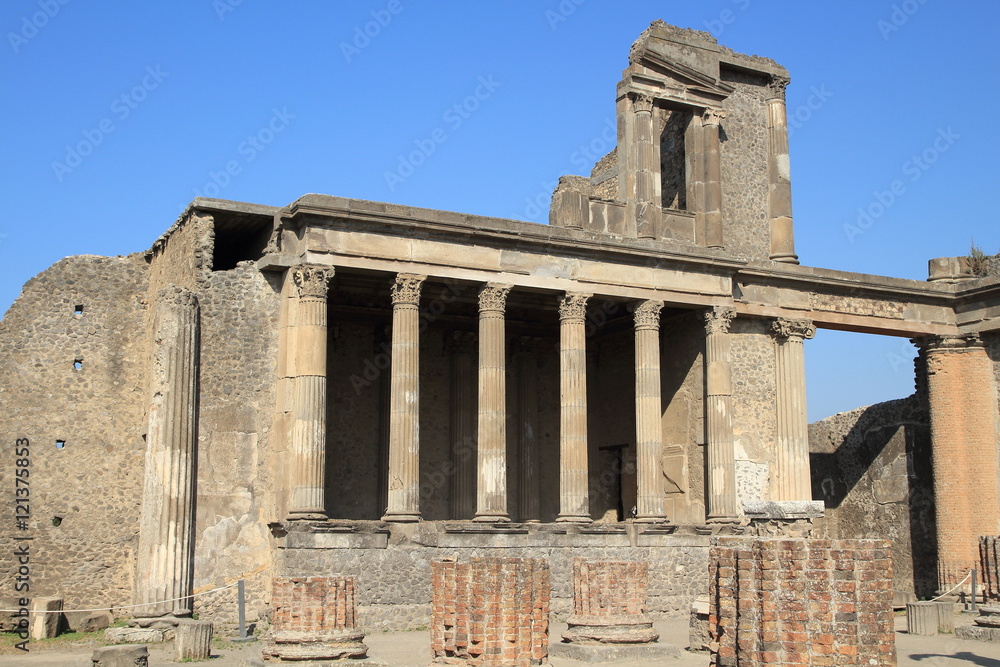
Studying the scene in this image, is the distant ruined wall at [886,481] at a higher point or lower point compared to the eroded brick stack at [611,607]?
higher

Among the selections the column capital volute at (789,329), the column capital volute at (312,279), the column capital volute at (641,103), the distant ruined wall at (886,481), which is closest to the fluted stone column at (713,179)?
the column capital volute at (641,103)

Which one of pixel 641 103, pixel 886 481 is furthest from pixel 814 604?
pixel 886 481

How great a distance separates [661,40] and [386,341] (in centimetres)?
894

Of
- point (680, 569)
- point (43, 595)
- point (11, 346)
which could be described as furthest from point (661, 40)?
point (43, 595)

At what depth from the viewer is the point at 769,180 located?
89.5 feet

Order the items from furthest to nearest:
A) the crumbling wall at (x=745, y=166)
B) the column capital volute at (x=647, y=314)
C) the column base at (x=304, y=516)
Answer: the crumbling wall at (x=745, y=166) → the column capital volute at (x=647, y=314) → the column base at (x=304, y=516)

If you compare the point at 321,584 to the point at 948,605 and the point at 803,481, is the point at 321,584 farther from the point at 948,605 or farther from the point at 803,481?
the point at 803,481

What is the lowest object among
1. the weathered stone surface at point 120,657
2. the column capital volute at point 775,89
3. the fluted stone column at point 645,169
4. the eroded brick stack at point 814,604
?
the weathered stone surface at point 120,657

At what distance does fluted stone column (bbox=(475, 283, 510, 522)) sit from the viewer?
21.2 meters

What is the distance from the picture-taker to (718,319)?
2411 cm

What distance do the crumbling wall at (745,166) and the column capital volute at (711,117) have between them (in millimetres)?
1043

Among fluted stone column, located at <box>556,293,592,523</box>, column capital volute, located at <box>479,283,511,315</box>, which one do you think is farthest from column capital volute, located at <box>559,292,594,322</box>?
column capital volute, located at <box>479,283,511,315</box>

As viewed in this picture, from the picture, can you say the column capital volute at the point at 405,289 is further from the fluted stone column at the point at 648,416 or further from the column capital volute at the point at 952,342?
the column capital volute at the point at 952,342

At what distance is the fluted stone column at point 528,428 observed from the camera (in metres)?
27.1
